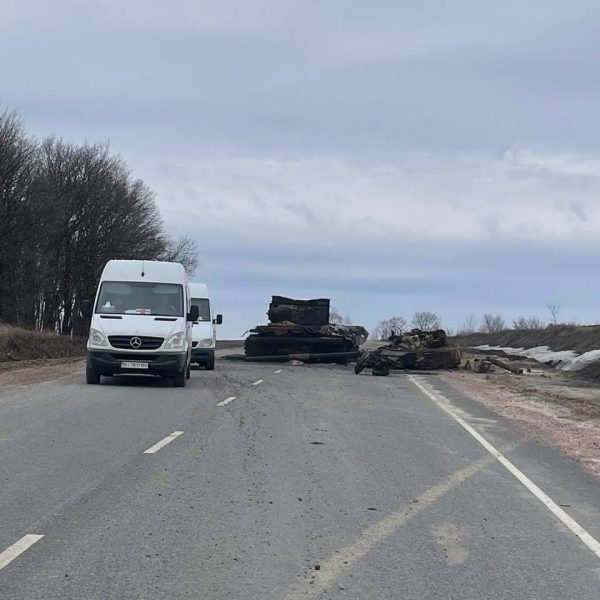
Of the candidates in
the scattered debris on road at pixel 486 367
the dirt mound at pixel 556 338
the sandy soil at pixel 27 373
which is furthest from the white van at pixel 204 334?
the dirt mound at pixel 556 338

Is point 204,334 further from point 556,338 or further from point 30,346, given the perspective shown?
point 556,338

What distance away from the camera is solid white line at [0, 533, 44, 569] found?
18.7 ft

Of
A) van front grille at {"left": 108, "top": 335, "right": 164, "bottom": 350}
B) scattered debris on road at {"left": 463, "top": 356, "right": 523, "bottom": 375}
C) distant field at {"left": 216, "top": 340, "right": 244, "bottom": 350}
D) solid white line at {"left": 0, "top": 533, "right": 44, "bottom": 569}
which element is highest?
distant field at {"left": 216, "top": 340, "right": 244, "bottom": 350}

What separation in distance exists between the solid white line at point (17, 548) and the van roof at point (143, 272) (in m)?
13.4

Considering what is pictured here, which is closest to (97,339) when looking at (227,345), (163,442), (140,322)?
(140,322)

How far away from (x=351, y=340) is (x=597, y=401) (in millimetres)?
14773

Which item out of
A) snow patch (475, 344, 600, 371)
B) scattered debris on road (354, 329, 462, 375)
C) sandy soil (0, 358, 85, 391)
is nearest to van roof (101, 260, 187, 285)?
sandy soil (0, 358, 85, 391)

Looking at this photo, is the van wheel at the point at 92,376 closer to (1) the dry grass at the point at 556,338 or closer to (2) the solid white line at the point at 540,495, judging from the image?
(2) the solid white line at the point at 540,495

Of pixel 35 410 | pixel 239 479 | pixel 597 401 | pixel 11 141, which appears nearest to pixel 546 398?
pixel 597 401

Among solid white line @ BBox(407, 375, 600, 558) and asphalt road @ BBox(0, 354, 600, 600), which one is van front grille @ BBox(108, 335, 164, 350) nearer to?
asphalt road @ BBox(0, 354, 600, 600)

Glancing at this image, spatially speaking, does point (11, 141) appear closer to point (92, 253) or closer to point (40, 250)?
point (40, 250)

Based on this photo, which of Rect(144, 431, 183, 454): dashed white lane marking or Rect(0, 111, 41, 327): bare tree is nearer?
Rect(144, 431, 183, 454): dashed white lane marking

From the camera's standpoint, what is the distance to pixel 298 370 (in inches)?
1130

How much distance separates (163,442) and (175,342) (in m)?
7.68
